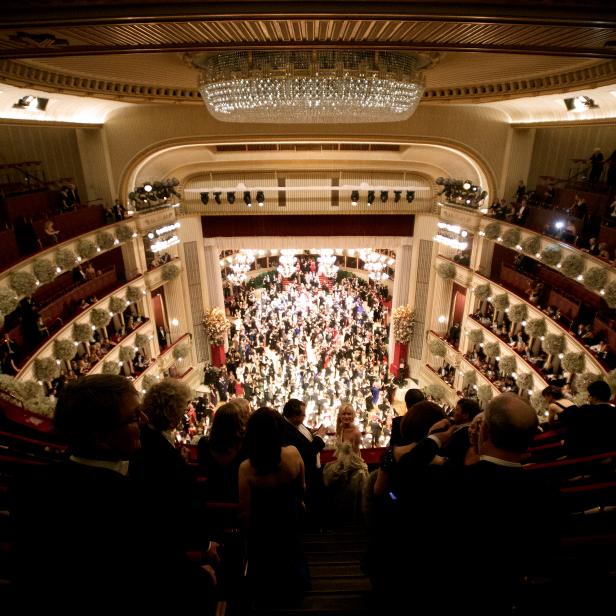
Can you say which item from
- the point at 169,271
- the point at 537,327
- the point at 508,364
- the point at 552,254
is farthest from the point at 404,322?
the point at 169,271

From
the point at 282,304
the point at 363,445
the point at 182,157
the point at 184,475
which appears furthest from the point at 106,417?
the point at 282,304

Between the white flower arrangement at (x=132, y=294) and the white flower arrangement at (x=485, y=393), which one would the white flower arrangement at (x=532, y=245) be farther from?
the white flower arrangement at (x=132, y=294)

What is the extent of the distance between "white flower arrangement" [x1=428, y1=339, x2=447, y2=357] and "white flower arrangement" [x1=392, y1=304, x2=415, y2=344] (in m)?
1.35

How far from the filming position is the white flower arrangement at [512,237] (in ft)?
37.5

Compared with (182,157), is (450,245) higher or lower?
lower

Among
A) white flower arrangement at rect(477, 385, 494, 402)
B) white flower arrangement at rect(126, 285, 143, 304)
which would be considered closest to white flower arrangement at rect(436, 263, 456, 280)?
white flower arrangement at rect(477, 385, 494, 402)

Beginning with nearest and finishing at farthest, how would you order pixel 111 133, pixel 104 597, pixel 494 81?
1. pixel 104 597
2. pixel 494 81
3. pixel 111 133

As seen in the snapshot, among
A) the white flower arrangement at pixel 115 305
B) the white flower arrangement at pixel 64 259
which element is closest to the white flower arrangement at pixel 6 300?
the white flower arrangement at pixel 64 259

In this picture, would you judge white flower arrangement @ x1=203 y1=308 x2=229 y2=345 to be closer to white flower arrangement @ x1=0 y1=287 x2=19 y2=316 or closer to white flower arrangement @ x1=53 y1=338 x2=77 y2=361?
white flower arrangement @ x1=53 y1=338 x2=77 y2=361

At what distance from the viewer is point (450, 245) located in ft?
47.6

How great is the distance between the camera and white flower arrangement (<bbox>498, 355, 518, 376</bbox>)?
11.6 metres

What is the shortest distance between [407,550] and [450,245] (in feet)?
43.9

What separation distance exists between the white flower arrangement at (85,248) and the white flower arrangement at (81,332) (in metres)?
1.75

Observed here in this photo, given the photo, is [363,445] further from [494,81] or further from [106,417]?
[106,417]
